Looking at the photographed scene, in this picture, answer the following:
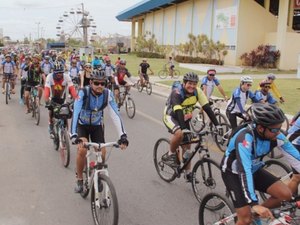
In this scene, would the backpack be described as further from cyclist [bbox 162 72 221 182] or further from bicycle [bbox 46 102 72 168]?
bicycle [bbox 46 102 72 168]

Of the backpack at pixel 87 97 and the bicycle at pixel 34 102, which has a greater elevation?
the backpack at pixel 87 97

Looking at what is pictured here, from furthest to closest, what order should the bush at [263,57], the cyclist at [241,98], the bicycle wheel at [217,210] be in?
1. the bush at [263,57]
2. the cyclist at [241,98]
3. the bicycle wheel at [217,210]

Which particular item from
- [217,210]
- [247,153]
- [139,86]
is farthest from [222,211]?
[139,86]

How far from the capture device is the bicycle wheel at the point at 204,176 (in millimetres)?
5508

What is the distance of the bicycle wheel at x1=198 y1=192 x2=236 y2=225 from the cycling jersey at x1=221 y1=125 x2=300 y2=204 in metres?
0.36

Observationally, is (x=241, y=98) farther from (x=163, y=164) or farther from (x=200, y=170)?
(x=200, y=170)

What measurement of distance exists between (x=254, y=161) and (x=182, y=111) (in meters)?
2.20

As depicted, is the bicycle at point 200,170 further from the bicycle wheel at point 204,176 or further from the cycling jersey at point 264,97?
the cycling jersey at point 264,97

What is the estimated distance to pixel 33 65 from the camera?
12.9 meters

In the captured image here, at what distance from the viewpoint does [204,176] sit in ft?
18.5

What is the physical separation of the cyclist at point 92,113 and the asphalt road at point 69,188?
555 mm

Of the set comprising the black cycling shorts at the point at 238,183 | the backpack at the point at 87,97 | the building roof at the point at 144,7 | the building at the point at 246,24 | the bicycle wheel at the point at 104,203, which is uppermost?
the building roof at the point at 144,7

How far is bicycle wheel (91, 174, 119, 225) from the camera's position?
449 centimetres

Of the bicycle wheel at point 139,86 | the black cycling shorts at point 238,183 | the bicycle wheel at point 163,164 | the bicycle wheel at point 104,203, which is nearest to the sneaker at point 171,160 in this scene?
the bicycle wheel at point 163,164
